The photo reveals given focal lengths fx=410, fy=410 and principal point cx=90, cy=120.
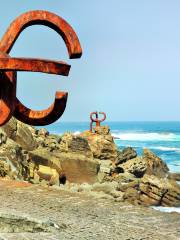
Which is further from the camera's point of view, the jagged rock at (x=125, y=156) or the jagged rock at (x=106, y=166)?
the jagged rock at (x=125, y=156)

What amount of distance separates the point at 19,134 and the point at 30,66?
14.1m

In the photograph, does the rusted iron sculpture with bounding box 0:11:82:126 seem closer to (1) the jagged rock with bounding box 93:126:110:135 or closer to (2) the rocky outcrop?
(2) the rocky outcrop

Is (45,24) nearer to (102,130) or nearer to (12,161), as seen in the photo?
(12,161)

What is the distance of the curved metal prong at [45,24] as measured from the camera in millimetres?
3719

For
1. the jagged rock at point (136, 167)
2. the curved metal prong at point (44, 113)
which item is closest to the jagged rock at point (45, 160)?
the jagged rock at point (136, 167)

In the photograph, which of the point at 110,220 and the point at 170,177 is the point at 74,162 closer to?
the point at 170,177

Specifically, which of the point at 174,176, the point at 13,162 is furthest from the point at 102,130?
the point at 13,162

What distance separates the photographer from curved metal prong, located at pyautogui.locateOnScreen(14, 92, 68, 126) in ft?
12.1

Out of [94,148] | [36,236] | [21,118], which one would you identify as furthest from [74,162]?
[21,118]

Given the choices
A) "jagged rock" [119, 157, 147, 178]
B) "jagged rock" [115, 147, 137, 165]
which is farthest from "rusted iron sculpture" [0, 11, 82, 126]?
"jagged rock" [115, 147, 137, 165]

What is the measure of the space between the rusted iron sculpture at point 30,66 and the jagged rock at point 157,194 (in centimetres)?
1098

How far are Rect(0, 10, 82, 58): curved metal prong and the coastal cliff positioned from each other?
27.2ft

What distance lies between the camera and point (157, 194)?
47.6ft

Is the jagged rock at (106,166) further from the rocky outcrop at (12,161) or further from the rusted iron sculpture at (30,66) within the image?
the rusted iron sculpture at (30,66)
